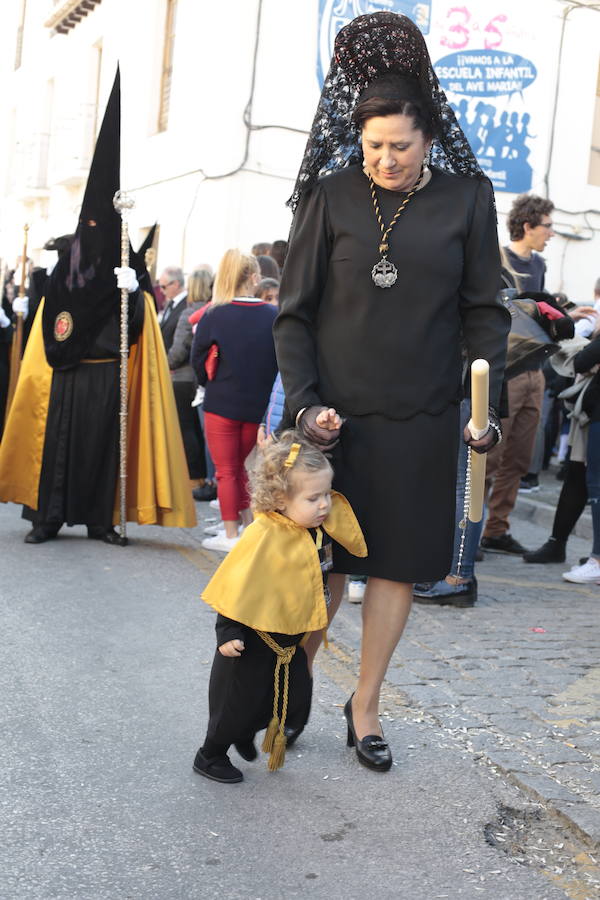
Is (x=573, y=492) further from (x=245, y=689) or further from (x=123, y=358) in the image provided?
(x=245, y=689)

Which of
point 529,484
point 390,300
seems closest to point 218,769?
point 390,300

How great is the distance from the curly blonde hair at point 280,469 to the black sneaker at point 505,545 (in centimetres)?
490

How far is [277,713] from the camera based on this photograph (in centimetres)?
355

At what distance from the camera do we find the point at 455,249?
3.47 meters

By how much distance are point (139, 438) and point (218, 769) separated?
14.0 ft

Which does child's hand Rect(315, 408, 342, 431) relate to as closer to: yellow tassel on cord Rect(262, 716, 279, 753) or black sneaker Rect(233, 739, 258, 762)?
yellow tassel on cord Rect(262, 716, 279, 753)

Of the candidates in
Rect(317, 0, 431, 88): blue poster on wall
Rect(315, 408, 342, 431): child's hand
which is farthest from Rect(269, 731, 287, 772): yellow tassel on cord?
Rect(317, 0, 431, 88): blue poster on wall

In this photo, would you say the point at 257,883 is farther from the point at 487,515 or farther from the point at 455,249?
the point at 487,515

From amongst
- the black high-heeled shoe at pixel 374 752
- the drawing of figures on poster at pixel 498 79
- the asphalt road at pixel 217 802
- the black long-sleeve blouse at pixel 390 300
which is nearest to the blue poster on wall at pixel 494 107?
the drawing of figures on poster at pixel 498 79

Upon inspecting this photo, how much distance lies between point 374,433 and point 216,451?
4059 mm

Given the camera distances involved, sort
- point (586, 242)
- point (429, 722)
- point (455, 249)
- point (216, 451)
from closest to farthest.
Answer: point (455, 249) → point (429, 722) → point (216, 451) → point (586, 242)

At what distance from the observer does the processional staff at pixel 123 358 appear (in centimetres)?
748

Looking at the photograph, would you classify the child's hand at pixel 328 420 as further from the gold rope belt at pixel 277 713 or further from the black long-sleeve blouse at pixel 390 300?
the gold rope belt at pixel 277 713

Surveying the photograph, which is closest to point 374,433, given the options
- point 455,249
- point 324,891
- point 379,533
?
point 379,533
